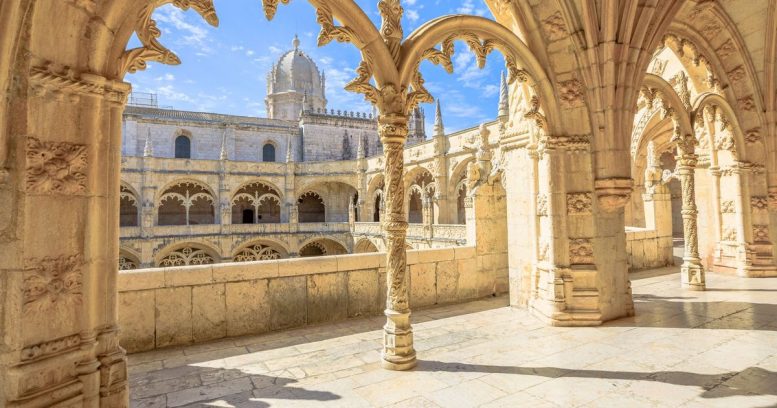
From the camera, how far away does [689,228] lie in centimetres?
694

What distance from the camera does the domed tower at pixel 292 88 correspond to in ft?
121

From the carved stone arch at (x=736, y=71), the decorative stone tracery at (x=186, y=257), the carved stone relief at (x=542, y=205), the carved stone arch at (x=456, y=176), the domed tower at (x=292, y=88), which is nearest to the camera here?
the carved stone relief at (x=542, y=205)

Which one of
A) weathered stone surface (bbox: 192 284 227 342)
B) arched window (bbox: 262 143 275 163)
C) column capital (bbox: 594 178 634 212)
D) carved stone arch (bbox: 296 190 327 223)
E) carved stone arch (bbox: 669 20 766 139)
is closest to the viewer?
weathered stone surface (bbox: 192 284 227 342)

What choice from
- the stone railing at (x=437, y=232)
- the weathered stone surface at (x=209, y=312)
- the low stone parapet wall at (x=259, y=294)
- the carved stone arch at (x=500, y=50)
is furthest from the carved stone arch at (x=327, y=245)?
the carved stone arch at (x=500, y=50)

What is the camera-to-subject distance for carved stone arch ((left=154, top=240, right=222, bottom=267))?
73.8ft

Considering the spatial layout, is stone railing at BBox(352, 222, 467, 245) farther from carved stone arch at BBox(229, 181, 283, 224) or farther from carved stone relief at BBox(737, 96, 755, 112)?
carved stone relief at BBox(737, 96, 755, 112)

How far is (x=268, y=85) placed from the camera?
38.2 m

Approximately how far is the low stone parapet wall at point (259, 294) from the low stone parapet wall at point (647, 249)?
19.3 ft

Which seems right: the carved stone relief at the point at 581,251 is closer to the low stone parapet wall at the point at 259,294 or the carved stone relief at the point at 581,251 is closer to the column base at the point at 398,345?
the low stone parapet wall at the point at 259,294

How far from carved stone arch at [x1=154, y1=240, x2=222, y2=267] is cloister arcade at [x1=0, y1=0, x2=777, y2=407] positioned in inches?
828

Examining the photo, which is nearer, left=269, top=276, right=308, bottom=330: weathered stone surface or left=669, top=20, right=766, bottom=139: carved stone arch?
left=269, top=276, right=308, bottom=330: weathered stone surface

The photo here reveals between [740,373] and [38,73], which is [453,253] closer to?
[740,373]

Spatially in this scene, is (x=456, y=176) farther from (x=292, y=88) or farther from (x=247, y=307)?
(x=292, y=88)

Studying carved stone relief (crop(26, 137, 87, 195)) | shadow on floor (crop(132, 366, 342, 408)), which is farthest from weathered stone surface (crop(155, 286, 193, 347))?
carved stone relief (crop(26, 137, 87, 195))
